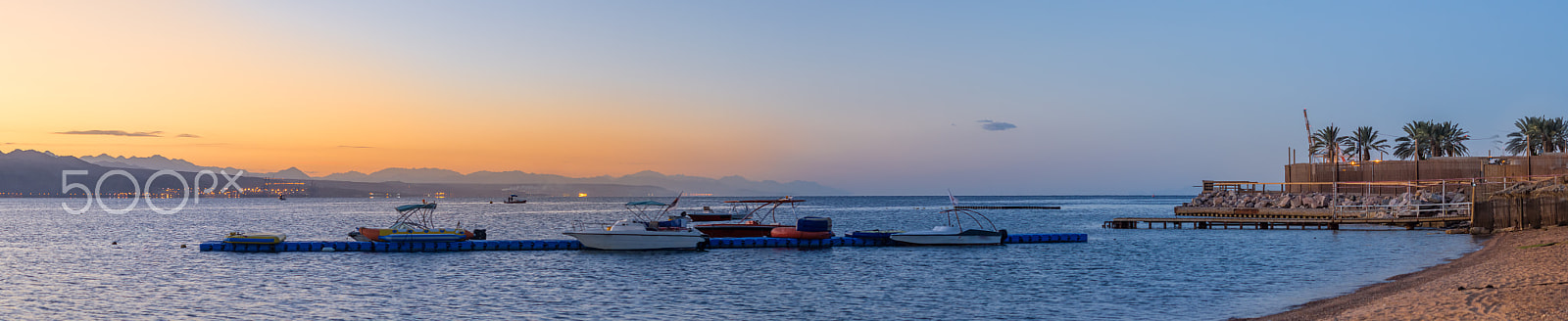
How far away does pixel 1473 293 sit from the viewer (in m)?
21.6

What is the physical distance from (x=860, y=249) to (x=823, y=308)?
2512cm

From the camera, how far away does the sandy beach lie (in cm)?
1848

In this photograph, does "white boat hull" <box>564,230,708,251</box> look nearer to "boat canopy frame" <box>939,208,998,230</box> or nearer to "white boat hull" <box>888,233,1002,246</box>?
"white boat hull" <box>888,233,1002,246</box>

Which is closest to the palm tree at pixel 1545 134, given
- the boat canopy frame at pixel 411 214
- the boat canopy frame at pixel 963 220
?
the boat canopy frame at pixel 963 220

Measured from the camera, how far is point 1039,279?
113 feet

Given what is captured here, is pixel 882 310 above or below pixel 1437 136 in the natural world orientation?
below

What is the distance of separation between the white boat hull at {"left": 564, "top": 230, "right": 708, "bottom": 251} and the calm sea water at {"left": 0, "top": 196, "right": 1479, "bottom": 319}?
19.2 inches

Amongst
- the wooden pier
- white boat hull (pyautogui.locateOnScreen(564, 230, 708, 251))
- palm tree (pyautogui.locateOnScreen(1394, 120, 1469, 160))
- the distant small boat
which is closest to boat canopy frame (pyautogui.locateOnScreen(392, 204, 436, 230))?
the distant small boat

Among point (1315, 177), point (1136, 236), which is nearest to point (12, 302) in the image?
point (1136, 236)

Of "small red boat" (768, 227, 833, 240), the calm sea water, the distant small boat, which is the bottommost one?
the calm sea water

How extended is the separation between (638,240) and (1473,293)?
35.3 m

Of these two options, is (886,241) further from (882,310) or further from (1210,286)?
(882,310)

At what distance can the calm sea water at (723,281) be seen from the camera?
87.5 ft

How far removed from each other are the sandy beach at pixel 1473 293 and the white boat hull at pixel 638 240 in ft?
99.4
